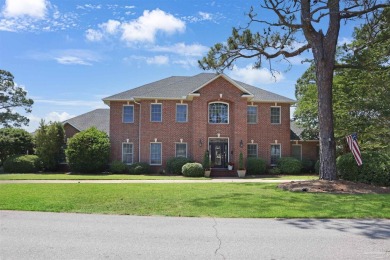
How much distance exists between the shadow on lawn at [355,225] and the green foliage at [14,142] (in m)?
28.8

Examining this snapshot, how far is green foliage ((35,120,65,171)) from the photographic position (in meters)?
29.5

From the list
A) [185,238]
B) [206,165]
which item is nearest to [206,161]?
[206,165]

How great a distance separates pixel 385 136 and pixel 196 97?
43.4ft

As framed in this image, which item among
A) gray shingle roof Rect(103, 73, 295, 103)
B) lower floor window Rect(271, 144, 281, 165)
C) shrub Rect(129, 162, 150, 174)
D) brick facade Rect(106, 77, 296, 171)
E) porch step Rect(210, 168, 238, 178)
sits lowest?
porch step Rect(210, 168, 238, 178)

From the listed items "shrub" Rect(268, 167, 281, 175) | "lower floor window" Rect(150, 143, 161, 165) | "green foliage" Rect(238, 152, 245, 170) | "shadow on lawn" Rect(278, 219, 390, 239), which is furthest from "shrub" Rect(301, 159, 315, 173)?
"shadow on lawn" Rect(278, 219, 390, 239)

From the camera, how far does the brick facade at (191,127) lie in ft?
94.9

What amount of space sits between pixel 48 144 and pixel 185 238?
2500cm

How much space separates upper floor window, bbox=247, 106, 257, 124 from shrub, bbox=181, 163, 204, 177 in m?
6.78

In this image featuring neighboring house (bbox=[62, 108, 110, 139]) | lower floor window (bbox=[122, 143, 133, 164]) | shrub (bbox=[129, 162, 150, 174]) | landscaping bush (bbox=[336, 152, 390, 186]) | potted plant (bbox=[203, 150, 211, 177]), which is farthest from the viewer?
neighboring house (bbox=[62, 108, 110, 139])

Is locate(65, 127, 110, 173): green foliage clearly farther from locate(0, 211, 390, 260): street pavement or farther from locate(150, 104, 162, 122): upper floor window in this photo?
locate(0, 211, 390, 260): street pavement

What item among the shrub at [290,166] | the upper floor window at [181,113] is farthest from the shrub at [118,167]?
the shrub at [290,166]

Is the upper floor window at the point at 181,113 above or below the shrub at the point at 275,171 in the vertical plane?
above

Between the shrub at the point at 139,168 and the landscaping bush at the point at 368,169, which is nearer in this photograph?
the landscaping bush at the point at 368,169

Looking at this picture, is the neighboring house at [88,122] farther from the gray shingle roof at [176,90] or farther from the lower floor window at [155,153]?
the lower floor window at [155,153]
